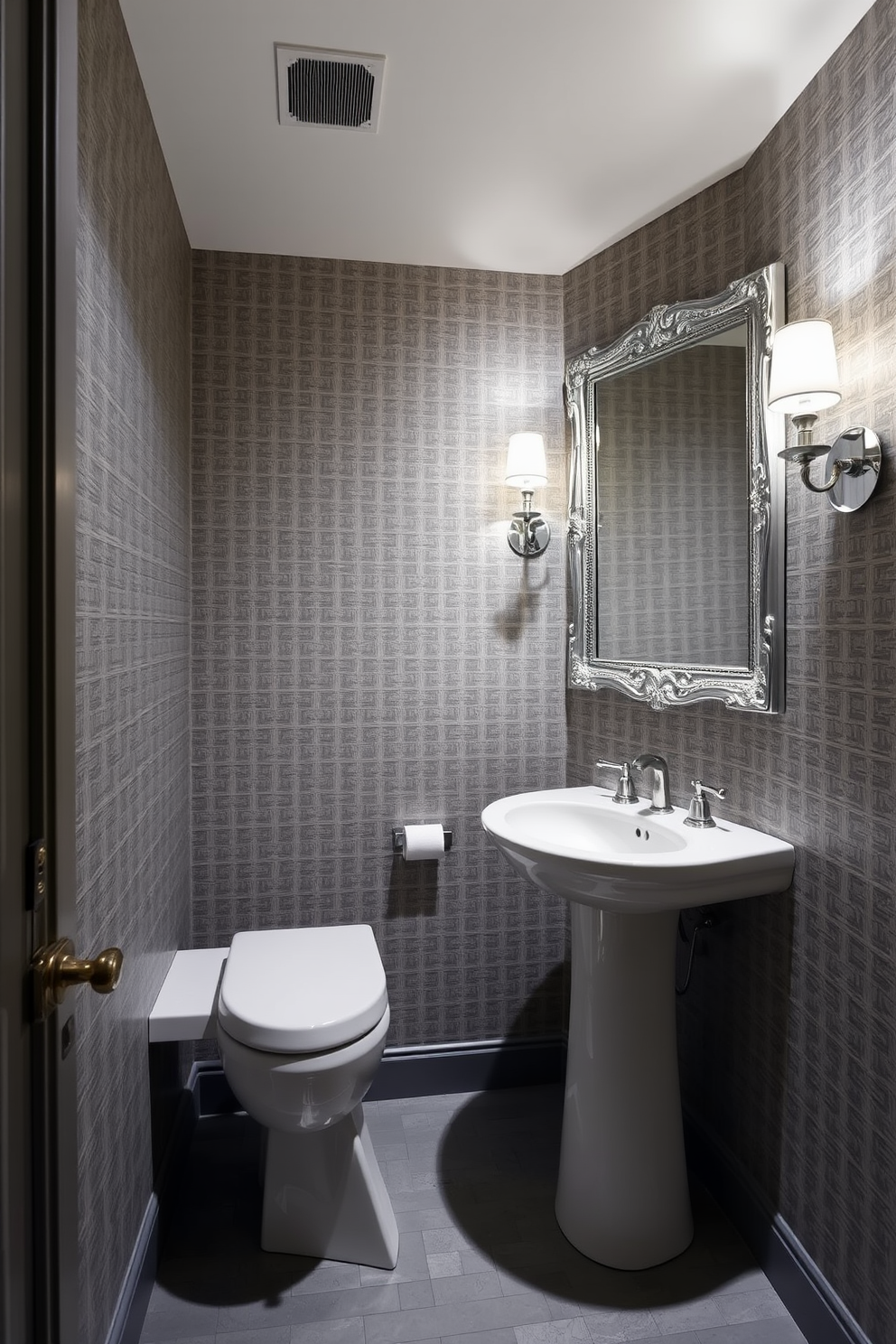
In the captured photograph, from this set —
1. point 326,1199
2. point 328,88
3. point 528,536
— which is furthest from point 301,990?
point 328,88

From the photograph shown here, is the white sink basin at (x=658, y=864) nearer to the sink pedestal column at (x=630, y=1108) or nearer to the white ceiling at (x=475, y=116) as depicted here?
the sink pedestal column at (x=630, y=1108)

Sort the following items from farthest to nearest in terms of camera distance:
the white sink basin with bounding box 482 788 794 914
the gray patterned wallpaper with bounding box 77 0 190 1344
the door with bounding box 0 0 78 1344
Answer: the white sink basin with bounding box 482 788 794 914
the gray patterned wallpaper with bounding box 77 0 190 1344
the door with bounding box 0 0 78 1344

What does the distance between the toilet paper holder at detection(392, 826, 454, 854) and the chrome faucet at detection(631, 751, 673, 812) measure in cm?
63

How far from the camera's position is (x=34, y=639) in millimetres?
741

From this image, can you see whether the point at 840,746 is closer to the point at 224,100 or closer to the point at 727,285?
the point at 727,285

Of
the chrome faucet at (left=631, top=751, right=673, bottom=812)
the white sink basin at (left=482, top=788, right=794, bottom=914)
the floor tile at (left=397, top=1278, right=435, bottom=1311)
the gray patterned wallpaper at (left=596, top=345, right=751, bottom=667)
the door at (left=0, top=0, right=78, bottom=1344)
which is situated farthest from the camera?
the chrome faucet at (left=631, top=751, right=673, bottom=812)

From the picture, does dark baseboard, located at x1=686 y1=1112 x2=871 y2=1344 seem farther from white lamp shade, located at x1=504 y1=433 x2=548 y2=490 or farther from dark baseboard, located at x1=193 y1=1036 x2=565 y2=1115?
white lamp shade, located at x1=504 y1=433 x2=548 y2=490

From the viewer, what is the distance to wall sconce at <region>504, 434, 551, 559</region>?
218cm

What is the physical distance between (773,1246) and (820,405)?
5.39ft

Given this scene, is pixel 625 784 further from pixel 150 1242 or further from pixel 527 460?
pixel 150 1242

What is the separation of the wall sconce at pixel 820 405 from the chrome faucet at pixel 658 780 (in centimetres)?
72

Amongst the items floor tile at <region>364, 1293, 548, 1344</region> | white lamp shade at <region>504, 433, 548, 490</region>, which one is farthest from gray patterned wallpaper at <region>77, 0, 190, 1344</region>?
white lamp shade at <region>504, 433, 548, 490</region>

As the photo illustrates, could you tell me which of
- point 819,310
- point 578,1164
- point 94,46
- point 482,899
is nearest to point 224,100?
point 94,46

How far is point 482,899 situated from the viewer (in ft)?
7.76
